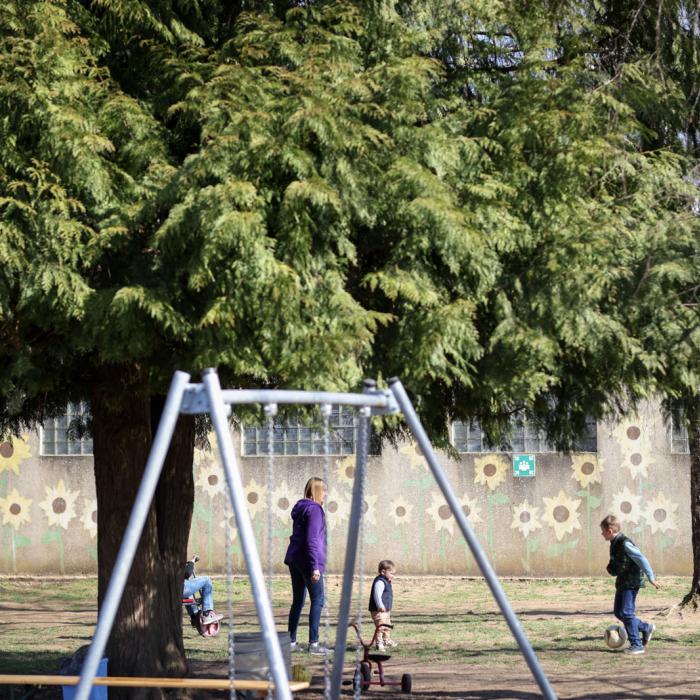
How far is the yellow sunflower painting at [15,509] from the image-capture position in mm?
18969

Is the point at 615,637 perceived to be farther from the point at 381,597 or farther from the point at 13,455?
the point at 13,455

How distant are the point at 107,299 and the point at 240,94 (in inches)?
49.9

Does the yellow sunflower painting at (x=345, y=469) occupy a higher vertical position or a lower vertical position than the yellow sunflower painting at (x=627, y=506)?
higher

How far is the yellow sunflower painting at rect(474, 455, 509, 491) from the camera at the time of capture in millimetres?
18344

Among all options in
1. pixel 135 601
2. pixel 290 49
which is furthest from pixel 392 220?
pixel 135 601

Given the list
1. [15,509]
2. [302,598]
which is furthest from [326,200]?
[15,509]

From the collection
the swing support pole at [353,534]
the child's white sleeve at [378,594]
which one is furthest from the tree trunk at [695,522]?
the swing support pole at [353,534]

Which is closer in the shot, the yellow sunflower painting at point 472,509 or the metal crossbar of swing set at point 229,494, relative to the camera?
the metal crossbar of swing set at point 229,494

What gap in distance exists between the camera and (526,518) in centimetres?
1822

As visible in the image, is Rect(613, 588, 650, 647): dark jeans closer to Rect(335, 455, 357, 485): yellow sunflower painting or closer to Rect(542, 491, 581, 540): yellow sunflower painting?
Rect(542, 491, 581, 540): yellow sunflower painting

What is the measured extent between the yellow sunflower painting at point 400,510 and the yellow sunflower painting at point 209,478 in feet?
8.45

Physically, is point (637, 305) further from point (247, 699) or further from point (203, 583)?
point (203, 583)

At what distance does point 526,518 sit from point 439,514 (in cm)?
127

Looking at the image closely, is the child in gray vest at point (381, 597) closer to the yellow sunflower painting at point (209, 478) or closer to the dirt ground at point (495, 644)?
the dirt ground at point (495, 644)
